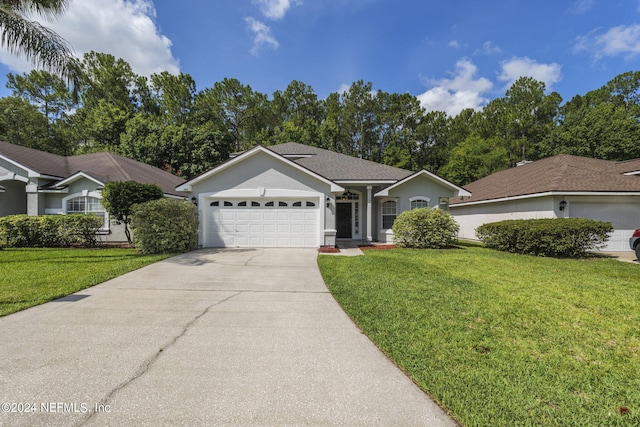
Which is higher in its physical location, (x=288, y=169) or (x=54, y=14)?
(x=54, y=14)

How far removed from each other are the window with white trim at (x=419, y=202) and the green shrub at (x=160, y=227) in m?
10.5

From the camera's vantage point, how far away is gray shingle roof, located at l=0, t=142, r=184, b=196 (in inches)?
571

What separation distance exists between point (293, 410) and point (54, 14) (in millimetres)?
15277

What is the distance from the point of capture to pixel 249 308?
5066 millimetres

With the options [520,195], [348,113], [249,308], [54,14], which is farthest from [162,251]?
[348,113]

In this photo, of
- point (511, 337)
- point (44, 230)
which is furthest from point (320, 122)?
point (511, 337)

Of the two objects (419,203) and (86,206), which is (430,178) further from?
(86,206)

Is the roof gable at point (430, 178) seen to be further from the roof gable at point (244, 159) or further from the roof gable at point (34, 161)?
the roof gable at point (34, 161)

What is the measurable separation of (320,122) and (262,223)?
2724 centimetres

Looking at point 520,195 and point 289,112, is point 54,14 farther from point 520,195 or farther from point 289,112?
point 289,112

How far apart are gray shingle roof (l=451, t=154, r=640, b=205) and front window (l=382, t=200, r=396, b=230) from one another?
6056 mm

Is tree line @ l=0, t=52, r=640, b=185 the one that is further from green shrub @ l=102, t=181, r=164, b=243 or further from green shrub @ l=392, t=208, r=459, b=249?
green shrub @ l=392, t=208, r=459, b=249

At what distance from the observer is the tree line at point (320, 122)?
27.8m

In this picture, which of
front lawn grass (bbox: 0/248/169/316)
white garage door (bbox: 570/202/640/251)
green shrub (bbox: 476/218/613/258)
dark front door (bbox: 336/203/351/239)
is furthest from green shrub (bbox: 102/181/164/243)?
white garage door (bbox: 570/202/640/251)
